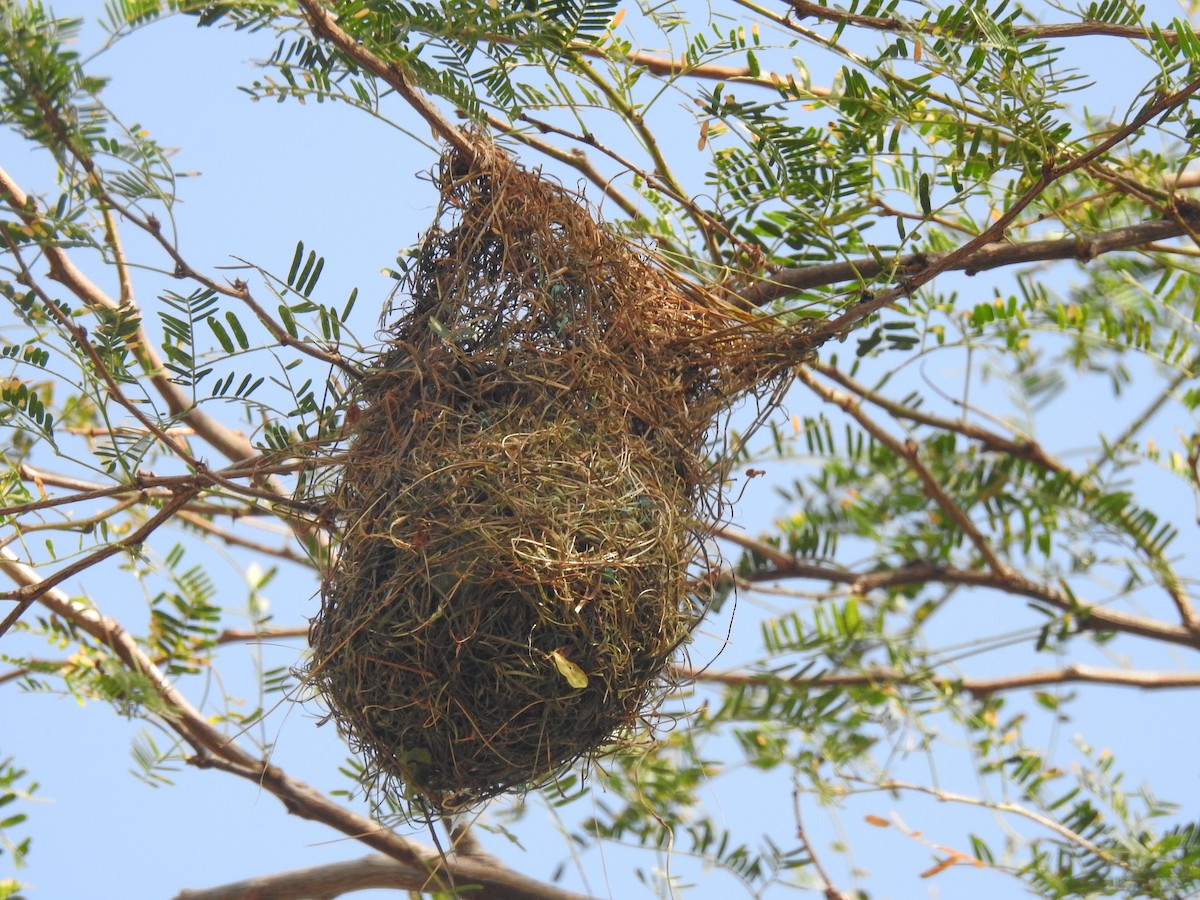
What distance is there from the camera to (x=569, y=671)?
1633 mm

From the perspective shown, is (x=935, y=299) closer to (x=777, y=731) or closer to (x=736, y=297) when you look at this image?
(x=736, y=297)

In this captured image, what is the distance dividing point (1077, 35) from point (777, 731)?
1.92 meters

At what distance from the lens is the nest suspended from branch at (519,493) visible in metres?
1.66

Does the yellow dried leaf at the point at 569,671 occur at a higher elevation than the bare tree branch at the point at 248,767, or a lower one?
lower

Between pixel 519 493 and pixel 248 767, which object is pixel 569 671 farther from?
pixel 248 767

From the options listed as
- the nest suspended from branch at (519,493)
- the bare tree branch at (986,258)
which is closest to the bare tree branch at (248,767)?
the nest suspended from branch at (519,493)

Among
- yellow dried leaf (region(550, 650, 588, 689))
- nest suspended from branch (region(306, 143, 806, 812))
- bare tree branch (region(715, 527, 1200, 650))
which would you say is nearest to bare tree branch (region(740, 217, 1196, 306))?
nest suspended from branch (region(306, 143, 806, 812))

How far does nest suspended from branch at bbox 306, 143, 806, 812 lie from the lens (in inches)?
65.2

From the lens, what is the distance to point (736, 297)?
2.05 metres

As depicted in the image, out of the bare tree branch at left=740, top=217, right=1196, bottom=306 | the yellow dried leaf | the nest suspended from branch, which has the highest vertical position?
the bare tree branch at left=740, top=217, right=1196, bottom=306

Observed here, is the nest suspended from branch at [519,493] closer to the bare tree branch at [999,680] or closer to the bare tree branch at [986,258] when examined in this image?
the bare tree branch at [986,258]

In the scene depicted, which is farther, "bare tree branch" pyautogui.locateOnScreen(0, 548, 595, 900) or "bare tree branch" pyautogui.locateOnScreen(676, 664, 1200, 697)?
"bare tree branch" pyautogui.locateOnScreen(676, 664, 1200, 697)

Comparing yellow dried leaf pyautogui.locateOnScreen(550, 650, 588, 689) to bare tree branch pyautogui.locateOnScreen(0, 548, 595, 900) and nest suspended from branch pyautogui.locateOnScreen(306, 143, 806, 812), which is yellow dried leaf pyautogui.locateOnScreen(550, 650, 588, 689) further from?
bare tree branch pyautogui.locateOnScreen(0, 548, 595, 900)

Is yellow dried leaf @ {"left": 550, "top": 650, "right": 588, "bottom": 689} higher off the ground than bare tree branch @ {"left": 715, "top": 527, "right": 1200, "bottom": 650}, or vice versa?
bare tree branch @ {"left": 715, "top": 527, "right": 1200, "bottom": 650}
